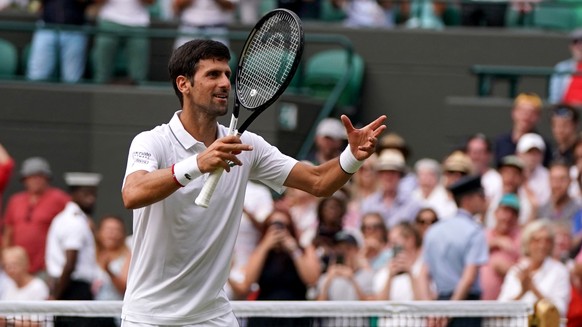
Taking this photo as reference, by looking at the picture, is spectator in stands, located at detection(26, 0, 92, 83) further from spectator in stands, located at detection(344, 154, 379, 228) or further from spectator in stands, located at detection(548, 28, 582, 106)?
spectator in stands, located at detection(548, 28, 582, 106)

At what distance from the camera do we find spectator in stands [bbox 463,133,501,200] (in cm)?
1269

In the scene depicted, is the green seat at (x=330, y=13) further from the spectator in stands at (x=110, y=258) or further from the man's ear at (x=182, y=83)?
the man's ear at (x=182, y=83)

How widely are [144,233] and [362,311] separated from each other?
1.90m

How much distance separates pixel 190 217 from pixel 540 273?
15.8 ft

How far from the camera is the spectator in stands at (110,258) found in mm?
11344

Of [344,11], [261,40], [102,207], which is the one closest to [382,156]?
[102,207]

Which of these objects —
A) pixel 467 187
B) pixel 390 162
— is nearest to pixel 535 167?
pixel 390 162

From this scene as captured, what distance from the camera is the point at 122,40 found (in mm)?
15125

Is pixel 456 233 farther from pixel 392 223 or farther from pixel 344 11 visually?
pixel 344 11

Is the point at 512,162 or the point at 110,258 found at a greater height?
the point at 512,162

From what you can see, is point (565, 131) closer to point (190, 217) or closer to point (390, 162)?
point (390, 162)

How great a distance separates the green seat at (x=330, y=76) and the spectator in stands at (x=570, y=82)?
2183mm

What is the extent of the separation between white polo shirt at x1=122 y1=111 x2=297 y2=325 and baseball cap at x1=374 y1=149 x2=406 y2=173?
6.11m

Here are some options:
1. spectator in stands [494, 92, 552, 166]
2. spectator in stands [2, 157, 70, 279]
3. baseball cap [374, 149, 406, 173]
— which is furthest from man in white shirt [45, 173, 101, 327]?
spectator in stands [494, 92, 552, 166]
